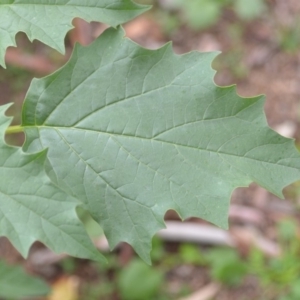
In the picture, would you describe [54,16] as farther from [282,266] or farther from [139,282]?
[282,266]

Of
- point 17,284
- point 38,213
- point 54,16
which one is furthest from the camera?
point 17,284

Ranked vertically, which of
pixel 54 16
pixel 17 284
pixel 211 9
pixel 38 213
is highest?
pixel 54 16

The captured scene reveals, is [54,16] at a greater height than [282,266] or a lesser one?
greater

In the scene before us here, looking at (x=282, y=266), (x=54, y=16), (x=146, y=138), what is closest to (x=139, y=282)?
(x=282, y=266)

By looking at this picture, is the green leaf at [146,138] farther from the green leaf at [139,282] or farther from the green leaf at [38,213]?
the green leaf at [139,282]

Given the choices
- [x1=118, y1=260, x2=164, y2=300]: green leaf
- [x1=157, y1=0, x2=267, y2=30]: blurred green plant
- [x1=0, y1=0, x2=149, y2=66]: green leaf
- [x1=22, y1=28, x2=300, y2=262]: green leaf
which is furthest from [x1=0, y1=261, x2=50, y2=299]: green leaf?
[x1=157, y1=0, x2=267, y2=30]: blurred green plant

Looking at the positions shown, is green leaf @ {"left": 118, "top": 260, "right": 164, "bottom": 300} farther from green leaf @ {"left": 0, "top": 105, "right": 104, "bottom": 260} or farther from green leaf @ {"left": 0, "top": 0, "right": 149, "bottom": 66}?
green leaf @ {"left": 0, "top": 0, "right": 149, "bottom": 66}

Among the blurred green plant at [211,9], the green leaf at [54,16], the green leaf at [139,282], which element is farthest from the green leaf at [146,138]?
the blurred green plant at [211,9]
